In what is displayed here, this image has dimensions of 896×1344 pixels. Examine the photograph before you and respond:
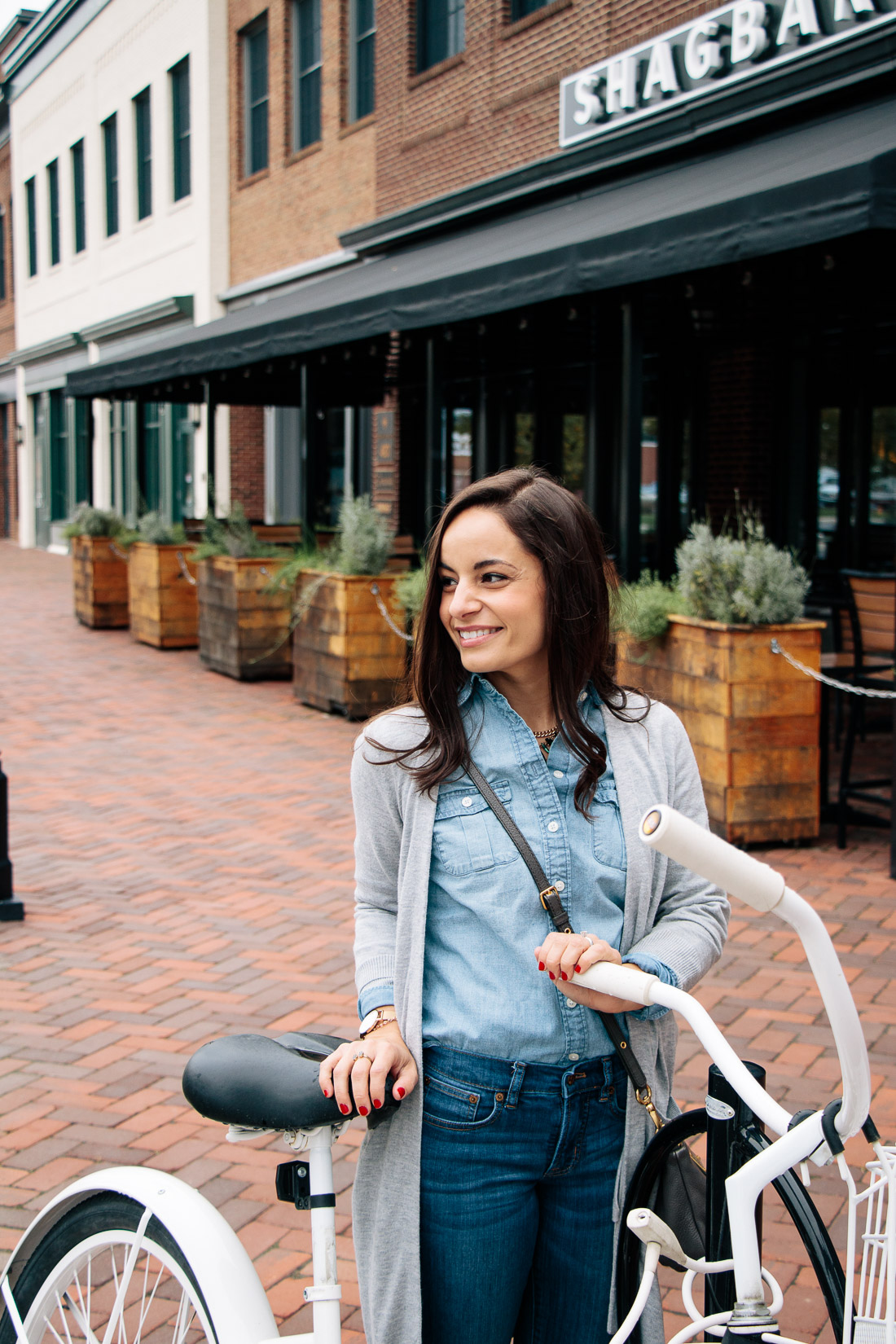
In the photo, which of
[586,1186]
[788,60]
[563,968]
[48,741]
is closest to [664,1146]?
[586,1186]

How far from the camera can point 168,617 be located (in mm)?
14125

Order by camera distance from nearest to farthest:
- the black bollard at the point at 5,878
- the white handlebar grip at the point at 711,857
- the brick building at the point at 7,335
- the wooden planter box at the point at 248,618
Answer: the white handlebar grip at the point at 711,857 < the black bollard at the point at 5,878 < the wooden planter box at the point at 248,618 < the brick building at the point at 7,335

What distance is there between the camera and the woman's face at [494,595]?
1.84 meters

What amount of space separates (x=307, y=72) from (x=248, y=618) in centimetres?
1015

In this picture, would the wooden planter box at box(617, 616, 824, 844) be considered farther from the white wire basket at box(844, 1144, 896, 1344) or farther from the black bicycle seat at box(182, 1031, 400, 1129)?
the white wire basket at box(844, 1144, 896, 1344)

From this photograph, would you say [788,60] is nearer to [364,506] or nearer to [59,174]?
[364,506]

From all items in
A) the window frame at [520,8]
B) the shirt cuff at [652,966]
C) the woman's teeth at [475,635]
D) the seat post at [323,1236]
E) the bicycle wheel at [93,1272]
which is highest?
the window frame at [520,8]

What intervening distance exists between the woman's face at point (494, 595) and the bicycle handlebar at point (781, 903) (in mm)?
691

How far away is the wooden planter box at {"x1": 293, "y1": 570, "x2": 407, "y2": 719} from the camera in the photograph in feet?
31.7

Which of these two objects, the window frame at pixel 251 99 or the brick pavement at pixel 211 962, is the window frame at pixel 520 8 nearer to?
the window frame at pixel 251 99

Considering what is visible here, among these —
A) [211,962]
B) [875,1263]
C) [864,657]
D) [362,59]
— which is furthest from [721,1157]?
[362,59]

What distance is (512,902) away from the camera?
1803 millimetres

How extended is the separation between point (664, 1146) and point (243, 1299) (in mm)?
591

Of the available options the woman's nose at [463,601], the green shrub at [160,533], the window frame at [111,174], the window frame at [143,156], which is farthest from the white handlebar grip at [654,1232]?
the window frame at [111,174]
